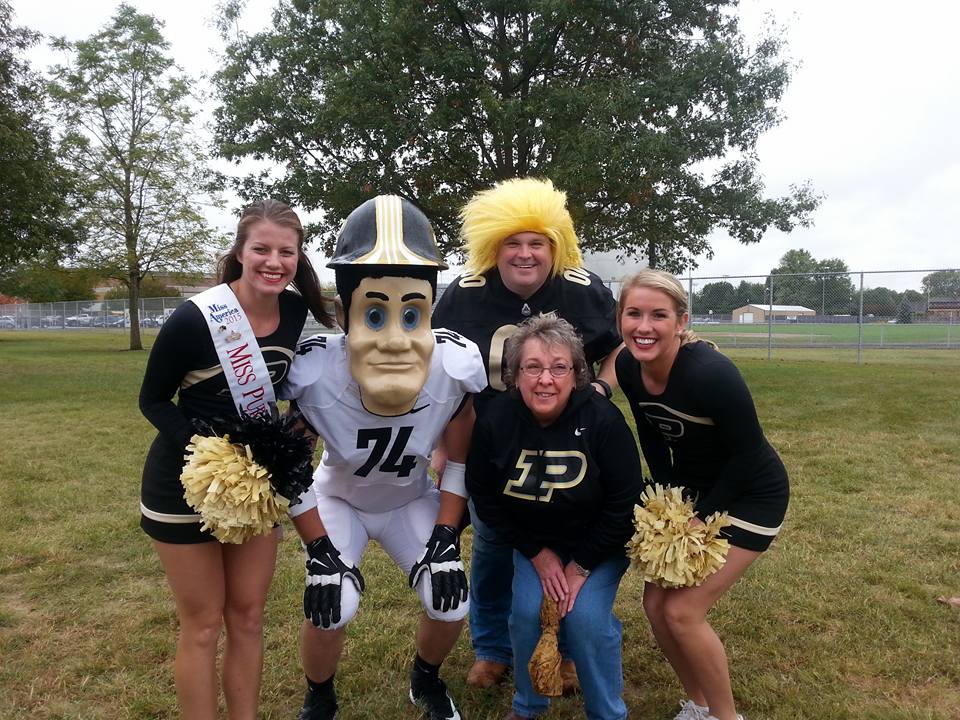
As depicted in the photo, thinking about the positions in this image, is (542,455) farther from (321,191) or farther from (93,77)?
(93,77)

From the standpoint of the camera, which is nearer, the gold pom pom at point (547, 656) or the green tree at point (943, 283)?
the gold pom pom at point (547, 656)

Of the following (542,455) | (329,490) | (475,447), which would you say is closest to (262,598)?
(329,490)

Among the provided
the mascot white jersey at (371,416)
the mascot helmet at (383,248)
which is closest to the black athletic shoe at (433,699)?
the mascot white jersey at (371,416)

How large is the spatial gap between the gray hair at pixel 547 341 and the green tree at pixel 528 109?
678cm

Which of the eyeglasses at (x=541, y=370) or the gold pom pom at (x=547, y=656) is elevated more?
the eyeglasses at (x=541, y=370)

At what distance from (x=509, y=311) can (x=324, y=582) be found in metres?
1.36

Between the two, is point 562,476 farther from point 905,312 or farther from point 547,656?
point 905,312

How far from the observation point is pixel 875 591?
4.02 meters

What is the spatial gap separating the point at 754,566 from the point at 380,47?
890cm

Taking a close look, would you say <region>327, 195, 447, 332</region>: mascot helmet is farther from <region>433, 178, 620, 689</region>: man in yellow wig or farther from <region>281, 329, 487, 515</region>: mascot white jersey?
<region>433, 178, 620, 689</region>: man in yellow wig

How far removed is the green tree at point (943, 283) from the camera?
48.8 feet

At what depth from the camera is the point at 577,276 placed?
3258 mm

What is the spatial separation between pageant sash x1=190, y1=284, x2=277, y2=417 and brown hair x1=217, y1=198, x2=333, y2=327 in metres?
0.17

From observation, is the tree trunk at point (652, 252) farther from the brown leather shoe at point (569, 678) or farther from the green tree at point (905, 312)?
the brown leather shoe at point (569, 678)
